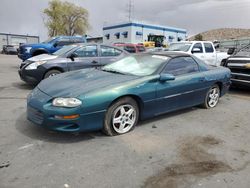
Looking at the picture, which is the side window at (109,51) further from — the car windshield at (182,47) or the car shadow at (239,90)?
the car shadow at (239,90)

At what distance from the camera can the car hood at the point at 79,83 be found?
4109 millimetres

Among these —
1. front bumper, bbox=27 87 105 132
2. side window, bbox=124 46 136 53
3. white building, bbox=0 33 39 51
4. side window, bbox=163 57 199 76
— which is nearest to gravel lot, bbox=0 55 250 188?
front bumper, bbox=27 87 105 132

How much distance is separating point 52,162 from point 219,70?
15.5 ft

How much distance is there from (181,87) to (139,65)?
0.95m

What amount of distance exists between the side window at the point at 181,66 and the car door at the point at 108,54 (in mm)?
3306

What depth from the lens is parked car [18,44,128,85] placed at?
770 centimetres

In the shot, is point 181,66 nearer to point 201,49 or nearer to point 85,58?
point 85,58

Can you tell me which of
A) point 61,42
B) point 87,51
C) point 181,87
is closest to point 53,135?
point 181,87

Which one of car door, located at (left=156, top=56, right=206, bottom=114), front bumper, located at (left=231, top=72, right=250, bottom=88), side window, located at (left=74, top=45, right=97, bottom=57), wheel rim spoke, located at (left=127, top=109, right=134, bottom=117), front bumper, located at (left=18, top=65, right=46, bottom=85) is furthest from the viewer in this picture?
side window, located at (left=74, top=45, right=97, bottom=57)

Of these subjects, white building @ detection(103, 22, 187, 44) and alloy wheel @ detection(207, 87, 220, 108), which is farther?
white building @ detection(103, 22, 187, 44)

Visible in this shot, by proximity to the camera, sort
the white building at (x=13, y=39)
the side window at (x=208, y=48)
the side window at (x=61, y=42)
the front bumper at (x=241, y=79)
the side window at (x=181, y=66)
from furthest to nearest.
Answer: the white building at (x=13, y=39), the side window at (x=61, y=42), the side window at (x=208, y=48), the front bumper at (x=241, y=79), the side window at (x=181, y=66)

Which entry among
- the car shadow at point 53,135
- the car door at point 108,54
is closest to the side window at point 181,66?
the car shadow at point 53,135

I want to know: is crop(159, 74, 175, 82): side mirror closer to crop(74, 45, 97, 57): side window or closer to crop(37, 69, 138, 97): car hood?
crop(37, 69, 138, 97): car hood

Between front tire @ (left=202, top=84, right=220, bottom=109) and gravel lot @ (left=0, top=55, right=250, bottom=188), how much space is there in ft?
2.87
